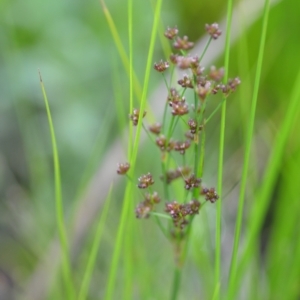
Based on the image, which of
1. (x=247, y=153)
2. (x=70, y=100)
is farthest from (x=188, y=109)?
(x=70, y=100)

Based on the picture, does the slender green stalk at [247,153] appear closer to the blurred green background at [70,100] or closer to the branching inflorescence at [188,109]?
the branching inflorescence at [188,109]

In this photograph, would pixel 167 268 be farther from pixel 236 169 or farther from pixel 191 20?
pixel 191 20

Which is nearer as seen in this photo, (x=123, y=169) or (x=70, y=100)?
(x=123, y=169)

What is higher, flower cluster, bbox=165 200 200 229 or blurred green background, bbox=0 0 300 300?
blurred green background, bbox=0 0 300 300

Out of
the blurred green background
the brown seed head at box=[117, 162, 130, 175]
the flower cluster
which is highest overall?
the blurred green background

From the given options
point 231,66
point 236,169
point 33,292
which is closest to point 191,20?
point 231,66

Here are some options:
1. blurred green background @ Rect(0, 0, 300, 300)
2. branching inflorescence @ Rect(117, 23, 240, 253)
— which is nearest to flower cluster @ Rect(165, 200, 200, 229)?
branching inflorescence @ Rect(117, 23, 240, 253)

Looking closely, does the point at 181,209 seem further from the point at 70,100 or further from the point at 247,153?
the point at 70,100

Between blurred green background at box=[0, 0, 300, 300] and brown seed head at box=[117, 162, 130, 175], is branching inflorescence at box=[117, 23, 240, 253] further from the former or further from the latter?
blurred green background at box=[0, 0, 300, 300]
